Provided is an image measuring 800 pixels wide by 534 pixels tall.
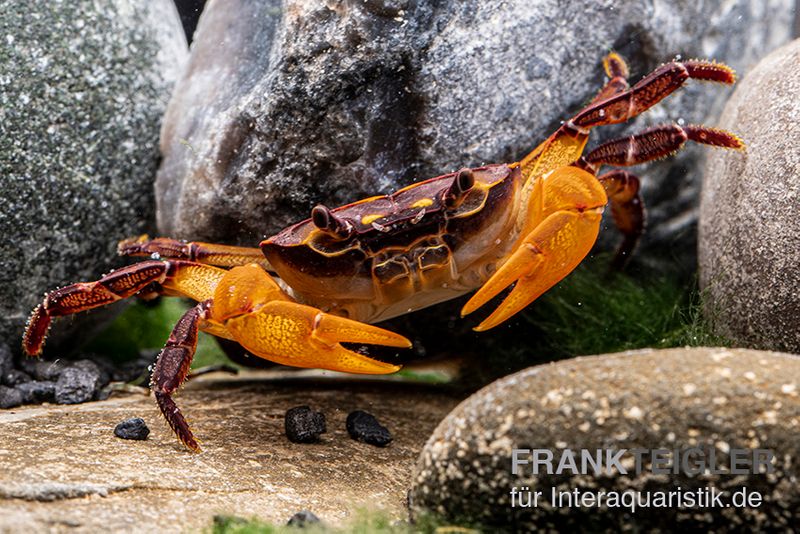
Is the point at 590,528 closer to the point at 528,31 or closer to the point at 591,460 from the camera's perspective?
the point at 591,460

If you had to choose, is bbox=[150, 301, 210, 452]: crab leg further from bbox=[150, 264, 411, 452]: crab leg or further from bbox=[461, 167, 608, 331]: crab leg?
bbox=[461, 167, 608, 331]: crab leg

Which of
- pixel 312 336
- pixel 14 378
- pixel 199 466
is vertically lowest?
pixel 199 466

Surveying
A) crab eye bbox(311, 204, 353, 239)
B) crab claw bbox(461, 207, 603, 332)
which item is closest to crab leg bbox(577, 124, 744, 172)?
crab claw bbox(461, 207, 603, 332)

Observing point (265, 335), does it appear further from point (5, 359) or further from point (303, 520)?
point (5, 359)

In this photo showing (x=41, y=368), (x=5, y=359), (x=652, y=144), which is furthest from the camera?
(x=41, y=368)

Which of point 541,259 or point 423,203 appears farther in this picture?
point 423,203

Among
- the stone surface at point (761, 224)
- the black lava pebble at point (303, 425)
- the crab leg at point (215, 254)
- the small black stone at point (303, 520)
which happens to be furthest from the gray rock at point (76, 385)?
the stone surface at point (761, 224)

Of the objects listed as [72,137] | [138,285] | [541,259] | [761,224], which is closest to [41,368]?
[138,285]
